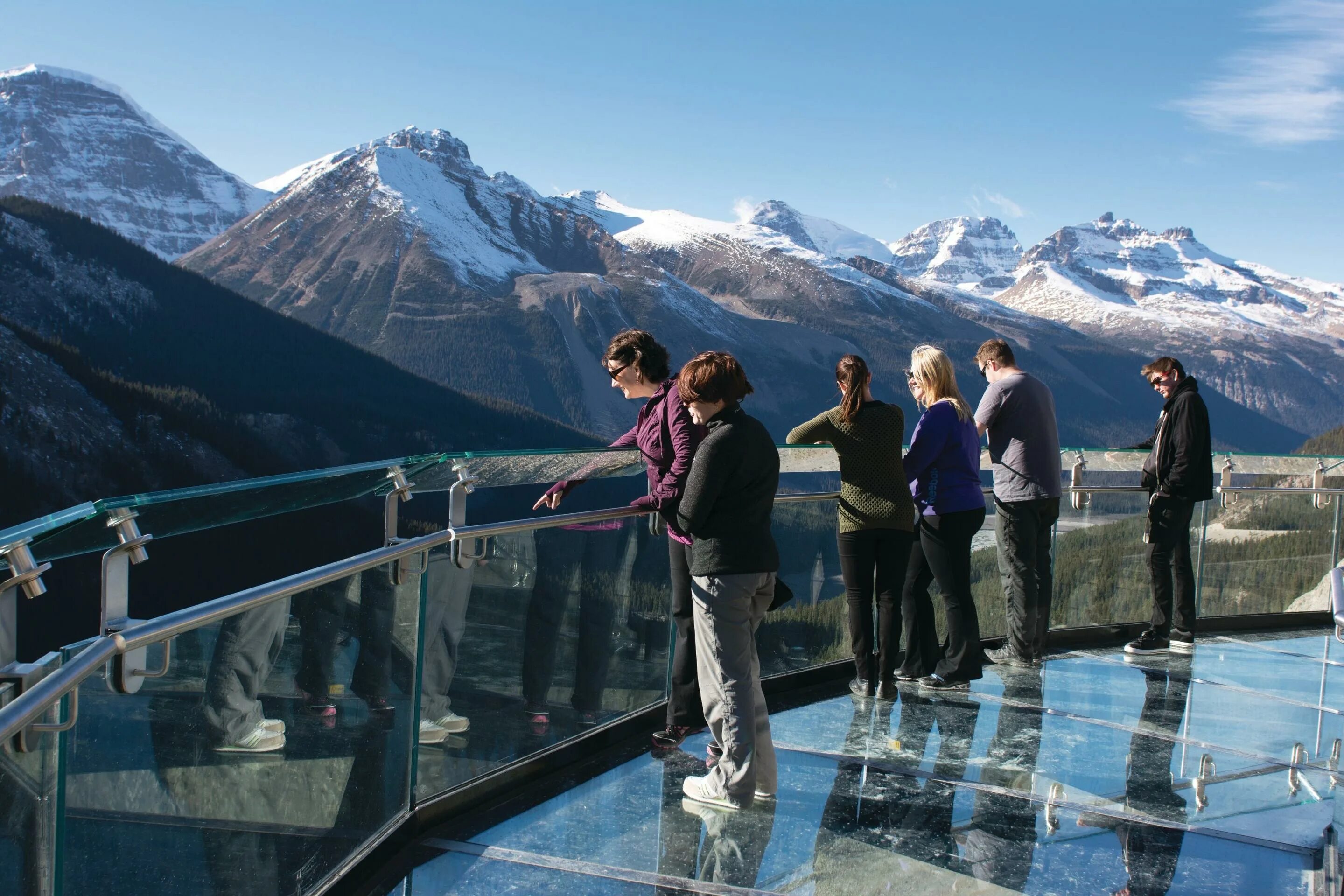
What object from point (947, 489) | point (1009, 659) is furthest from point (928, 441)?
point (1009, 659)

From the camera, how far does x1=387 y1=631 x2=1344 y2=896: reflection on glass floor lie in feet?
9.46

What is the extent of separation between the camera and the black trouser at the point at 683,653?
3715 millimetres

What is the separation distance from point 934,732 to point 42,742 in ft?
10.4

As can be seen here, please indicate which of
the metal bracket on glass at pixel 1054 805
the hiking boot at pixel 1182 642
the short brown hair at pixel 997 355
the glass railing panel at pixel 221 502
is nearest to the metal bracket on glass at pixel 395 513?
the glass railing panel at pixel 221 502

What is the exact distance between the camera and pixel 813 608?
491 cm

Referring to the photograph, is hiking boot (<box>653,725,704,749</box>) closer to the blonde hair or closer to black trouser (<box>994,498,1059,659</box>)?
the blonde hair

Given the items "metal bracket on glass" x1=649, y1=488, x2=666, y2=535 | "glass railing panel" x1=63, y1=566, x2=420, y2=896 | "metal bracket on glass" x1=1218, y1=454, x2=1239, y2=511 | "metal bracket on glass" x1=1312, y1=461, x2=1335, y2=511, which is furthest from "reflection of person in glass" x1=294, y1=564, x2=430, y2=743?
"metal bracket on glass" x1=1312, y1=461, x2=1335, y2=511

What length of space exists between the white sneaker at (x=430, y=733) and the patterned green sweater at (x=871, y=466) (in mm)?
1625

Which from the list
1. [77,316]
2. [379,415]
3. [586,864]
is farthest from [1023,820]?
[77,316]

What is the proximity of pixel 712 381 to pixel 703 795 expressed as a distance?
3.88ft

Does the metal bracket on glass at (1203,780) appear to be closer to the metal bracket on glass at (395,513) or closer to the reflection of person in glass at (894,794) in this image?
the reflection of person in glass at (894,794)

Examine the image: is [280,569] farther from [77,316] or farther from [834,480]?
[77,316]

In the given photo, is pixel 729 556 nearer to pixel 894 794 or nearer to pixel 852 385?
pixel 894 794

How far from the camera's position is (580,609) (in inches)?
151
